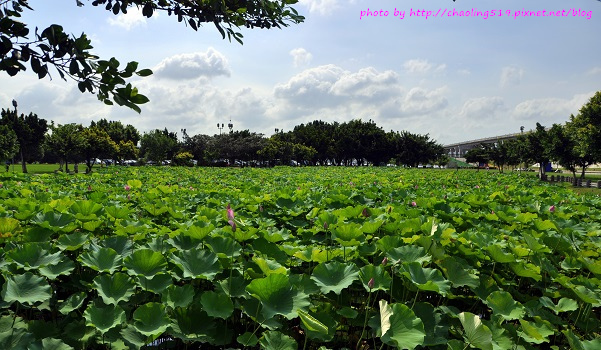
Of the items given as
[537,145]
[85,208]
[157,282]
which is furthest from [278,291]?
[537,145]

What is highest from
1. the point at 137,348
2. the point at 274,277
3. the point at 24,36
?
the point at 24,36

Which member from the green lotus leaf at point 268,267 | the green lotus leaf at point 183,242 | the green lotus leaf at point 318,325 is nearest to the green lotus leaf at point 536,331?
the green lotus leaf at point 318,325

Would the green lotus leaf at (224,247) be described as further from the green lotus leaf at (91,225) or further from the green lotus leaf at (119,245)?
the green lotus leaf at (91,225)

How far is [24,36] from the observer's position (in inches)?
83.4

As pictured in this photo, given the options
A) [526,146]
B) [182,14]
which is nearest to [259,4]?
[182,14]

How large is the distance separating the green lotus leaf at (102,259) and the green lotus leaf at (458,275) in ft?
5.41

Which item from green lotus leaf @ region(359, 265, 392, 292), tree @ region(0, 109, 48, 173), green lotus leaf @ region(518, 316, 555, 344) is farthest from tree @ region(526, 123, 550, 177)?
tree @ region(0, 109, 48, 173)

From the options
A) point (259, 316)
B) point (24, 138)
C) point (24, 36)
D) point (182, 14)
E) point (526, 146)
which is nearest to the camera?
point (259, 316)

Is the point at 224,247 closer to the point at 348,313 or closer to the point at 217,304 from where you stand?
the point at 217,304

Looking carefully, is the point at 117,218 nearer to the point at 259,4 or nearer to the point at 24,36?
the point at 24,36

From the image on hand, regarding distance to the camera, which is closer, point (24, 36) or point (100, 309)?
point (100, 309)

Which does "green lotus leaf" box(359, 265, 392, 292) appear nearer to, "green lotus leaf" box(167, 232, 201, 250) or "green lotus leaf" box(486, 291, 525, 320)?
"green lotus leaf" box(486, 291, 525, 320)

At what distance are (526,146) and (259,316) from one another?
49.4 m

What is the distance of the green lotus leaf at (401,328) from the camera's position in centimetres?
149
